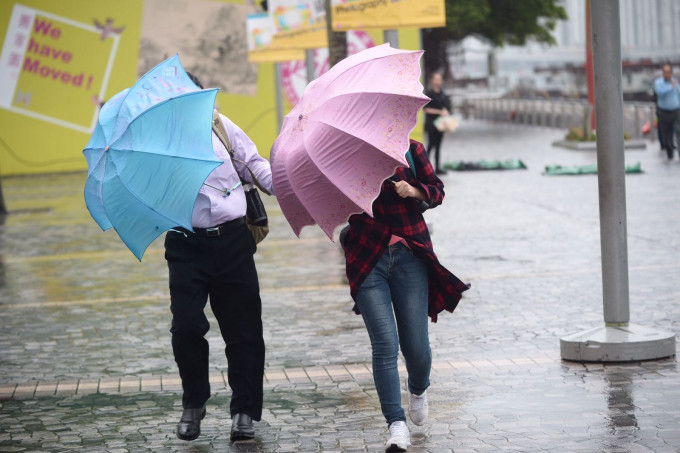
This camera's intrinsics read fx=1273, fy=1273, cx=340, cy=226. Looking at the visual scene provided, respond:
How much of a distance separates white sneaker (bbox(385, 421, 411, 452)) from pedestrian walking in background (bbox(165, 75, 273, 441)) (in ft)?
2.56

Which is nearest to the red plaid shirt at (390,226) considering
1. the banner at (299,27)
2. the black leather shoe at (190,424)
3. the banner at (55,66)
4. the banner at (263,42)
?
the black leather shoe at (190,424)

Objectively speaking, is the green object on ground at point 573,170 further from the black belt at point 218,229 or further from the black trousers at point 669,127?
the black belt at point 218,229

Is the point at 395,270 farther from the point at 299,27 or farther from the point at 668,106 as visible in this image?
the point at 668,106

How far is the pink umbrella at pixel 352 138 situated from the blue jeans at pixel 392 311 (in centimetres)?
33

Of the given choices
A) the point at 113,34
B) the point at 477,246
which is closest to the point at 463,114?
the point at 113,34

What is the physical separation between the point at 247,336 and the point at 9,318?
15.8ft

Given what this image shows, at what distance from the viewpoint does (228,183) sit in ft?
20.0

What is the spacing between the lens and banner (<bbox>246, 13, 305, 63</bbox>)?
22.3 m

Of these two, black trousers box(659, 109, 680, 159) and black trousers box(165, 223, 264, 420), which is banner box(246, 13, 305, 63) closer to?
black trousers box(659, 109, 680, 159)

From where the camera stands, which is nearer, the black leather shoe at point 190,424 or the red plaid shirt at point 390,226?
the red plaid shirt at point 390,226

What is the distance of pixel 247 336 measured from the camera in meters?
6.22

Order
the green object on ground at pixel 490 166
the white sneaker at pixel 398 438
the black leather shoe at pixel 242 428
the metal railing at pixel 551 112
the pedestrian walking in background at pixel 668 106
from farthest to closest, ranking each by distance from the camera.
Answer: the metal railing at pixel 551 112 < the green object on ground at pixel 490 166 < the pedestrian walking in background at pixel 668 106 < the black leather shoe at pixel 242 428 < the white sneaker at pixel 398 438

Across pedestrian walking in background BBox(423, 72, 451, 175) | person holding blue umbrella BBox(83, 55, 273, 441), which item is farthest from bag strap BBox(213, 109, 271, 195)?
pedestrian walking in background BBox(423, 72, 451, 175)

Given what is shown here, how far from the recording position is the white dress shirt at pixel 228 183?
602 centimetres
